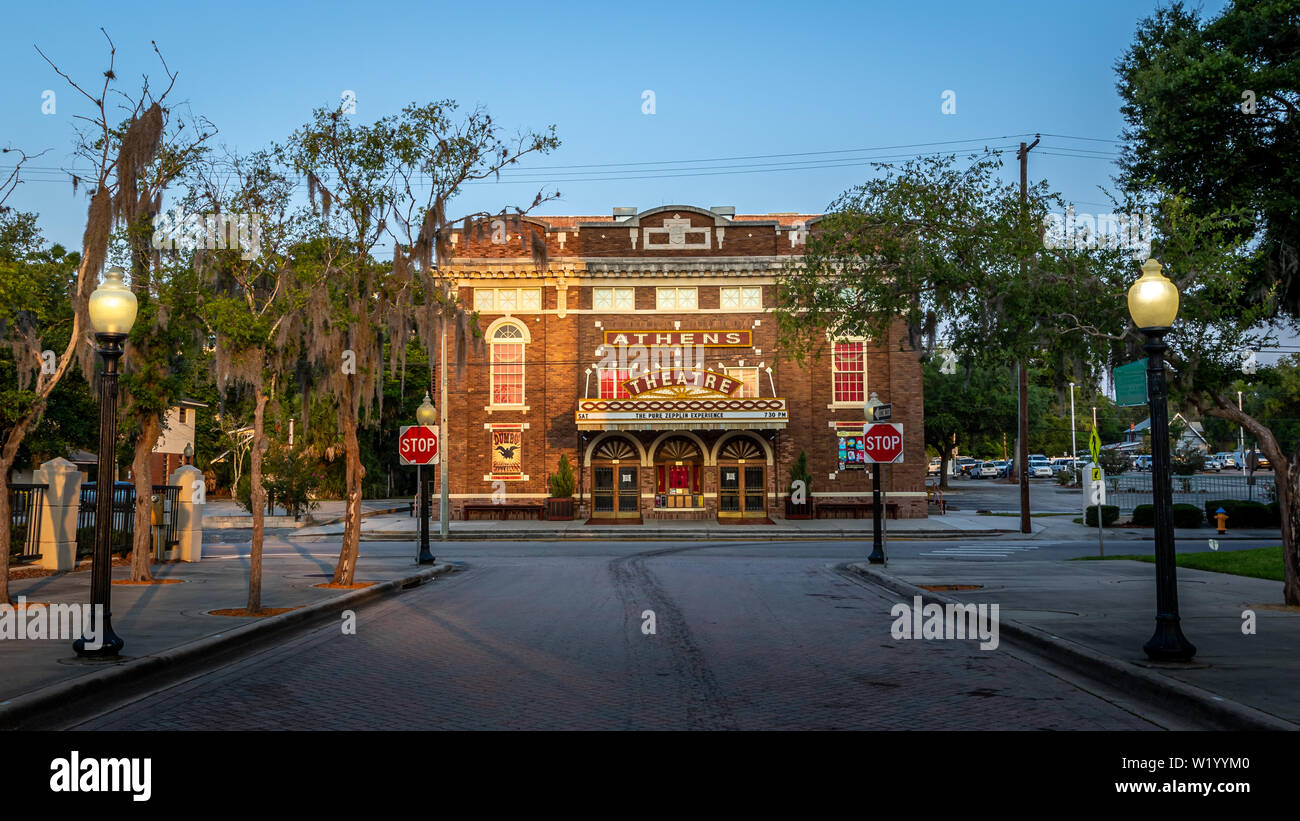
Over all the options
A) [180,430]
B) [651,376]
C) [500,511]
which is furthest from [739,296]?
[180,430]

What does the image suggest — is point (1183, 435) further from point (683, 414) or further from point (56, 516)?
point (56, 516)

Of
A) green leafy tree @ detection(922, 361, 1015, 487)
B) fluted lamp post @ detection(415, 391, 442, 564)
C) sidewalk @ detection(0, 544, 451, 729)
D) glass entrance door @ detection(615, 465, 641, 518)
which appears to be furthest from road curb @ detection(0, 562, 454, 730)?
green leafy tree @ detection(922, 361, 1015, 487)

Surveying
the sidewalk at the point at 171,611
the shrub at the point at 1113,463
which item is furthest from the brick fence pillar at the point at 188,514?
the shrub at the point at 1113,463

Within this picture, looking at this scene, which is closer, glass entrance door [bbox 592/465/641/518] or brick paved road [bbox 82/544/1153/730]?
brick paved road [bbox 82/544/1153/730]

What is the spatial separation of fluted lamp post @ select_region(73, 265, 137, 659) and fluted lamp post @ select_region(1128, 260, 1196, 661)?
31.5ft

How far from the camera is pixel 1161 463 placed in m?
9.11

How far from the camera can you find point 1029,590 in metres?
15.4

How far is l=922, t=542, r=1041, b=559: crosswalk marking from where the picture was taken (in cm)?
2528

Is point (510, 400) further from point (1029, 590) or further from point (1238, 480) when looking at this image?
point (1238, 480)

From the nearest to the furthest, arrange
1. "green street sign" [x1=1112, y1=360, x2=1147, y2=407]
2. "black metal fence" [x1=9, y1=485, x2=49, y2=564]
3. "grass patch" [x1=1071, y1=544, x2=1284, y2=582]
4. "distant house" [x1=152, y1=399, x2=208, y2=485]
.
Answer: "green street sign" [x1=1112, y1=360, x2=1147, y2=407] < "grass patch" [x1=1071, y1=544, x2=1284, y2=582] < "black metal fence" [x1=9, y1=485, x2=49, y2=564] < "distant house" [x1=152, y1=399, x2=208, y2=485]

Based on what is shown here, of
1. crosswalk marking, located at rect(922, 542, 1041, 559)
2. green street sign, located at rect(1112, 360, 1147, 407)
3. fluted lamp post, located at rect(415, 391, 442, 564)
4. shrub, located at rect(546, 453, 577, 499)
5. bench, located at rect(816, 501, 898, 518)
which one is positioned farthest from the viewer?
bench, located at rect(816, 501, 898, 518)

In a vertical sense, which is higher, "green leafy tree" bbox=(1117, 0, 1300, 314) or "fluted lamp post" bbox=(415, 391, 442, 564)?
"green leafy tree" bbox=(1117, 0, 1300, 314)

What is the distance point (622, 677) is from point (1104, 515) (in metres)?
32.8

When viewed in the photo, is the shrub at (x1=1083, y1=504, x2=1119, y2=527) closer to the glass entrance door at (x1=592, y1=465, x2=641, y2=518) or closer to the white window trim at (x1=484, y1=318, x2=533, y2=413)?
the glass entrance door at (x1=592, y1=465, x2=641, y2=518)
